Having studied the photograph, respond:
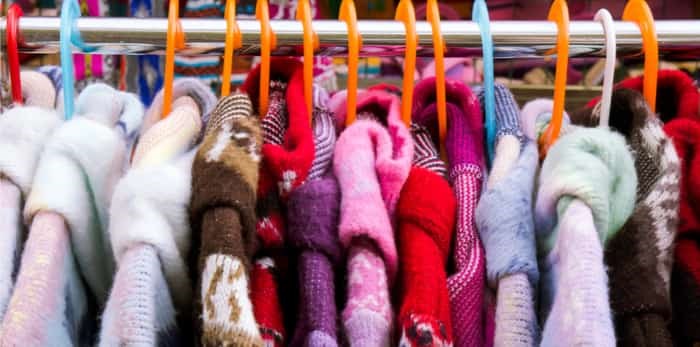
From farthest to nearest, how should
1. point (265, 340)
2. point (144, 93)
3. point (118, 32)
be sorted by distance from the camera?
point (144, 93) < point (118, 32) < point (265, 340)

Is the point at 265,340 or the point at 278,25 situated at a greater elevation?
the point at 278,25

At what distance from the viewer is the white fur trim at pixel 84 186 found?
0.45 metres

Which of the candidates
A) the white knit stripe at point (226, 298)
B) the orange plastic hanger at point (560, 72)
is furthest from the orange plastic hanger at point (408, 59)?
the white knit stripe at point (226, 298)

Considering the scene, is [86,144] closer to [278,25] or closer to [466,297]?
[278,25]

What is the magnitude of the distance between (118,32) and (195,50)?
0.06 meters

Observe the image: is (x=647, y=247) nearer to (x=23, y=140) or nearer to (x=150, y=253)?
(x=150, y=253)

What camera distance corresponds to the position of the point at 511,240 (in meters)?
0.45

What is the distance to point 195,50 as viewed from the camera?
54 cm

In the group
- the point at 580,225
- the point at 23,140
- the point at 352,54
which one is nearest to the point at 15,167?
the point at 23,140

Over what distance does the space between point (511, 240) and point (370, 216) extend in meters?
0.09

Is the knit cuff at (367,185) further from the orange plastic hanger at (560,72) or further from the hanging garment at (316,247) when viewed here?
the orange plastic hanger at (560,72)

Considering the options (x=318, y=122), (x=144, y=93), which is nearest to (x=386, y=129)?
(x=318, y=122)

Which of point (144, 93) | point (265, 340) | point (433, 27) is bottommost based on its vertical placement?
point (265, 340)

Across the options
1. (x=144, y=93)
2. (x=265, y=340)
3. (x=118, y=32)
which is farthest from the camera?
(x=144, y=93)
